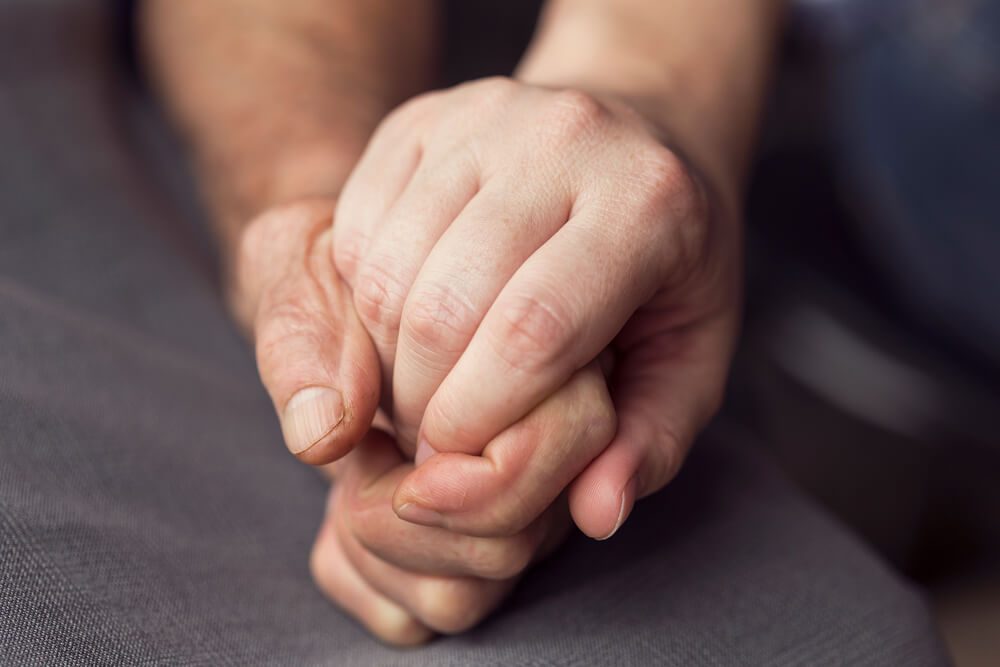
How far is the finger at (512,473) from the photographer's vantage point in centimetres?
38

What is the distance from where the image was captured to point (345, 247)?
450 millimetres

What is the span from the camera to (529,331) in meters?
0.37

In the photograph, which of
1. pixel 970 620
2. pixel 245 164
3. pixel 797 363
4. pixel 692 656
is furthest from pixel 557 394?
pixel 970 620

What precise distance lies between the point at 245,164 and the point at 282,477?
0.37 m

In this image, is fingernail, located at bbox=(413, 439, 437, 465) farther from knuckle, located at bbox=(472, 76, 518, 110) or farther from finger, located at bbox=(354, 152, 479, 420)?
knuckle, located at bbox=(472, 76, 518, 110)

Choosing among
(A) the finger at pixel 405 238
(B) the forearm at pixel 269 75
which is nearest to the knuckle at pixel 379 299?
(A) the finger at pixel 405 238

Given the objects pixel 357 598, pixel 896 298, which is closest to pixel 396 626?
pixel 357 598

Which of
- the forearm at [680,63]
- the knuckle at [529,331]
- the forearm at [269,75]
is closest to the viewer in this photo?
the knuckle at [529,331]

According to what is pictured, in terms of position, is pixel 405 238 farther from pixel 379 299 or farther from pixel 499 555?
pixel 499 555

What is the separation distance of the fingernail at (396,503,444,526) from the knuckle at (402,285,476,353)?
0.22 feet

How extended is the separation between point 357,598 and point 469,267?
0.61ft

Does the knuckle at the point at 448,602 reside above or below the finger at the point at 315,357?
below

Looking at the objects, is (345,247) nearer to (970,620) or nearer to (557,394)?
(557,394)

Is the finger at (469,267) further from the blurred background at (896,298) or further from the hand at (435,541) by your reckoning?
the blurred background at (896,298)
